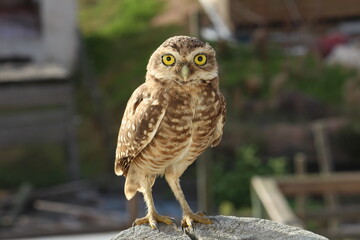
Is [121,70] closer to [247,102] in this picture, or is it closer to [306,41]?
[247,102]

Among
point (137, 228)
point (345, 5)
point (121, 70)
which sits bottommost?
point (137, 228)

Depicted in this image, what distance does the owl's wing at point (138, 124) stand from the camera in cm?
406

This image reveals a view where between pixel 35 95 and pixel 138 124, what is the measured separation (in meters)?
14.3

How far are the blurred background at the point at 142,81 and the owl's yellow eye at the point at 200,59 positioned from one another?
9.83 m

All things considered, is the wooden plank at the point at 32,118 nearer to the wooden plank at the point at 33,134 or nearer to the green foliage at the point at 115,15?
the wooden plank at the point at 33,134

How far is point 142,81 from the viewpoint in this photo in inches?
818

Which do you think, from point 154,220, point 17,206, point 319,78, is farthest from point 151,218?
point 319,78

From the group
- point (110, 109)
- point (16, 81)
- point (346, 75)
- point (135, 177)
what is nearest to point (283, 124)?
point (346, 75)

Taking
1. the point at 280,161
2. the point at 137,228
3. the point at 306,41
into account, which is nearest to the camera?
the point at 137,228

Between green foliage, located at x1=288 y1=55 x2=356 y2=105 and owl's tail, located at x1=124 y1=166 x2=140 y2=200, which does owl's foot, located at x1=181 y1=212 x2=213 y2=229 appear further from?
green foliage, located at x1=288 y1=55 x2=356 y2=105

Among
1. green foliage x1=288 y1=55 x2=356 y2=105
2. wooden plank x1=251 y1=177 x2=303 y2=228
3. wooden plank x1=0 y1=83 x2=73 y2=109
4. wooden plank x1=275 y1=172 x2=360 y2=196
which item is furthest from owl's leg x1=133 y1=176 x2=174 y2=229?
green foliage x1=288 y1=55 x2=356 y2=105

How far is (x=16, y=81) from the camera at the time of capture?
18.4m

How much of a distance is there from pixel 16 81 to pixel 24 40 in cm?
319

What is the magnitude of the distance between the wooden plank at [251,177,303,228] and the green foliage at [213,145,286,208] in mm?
6483
